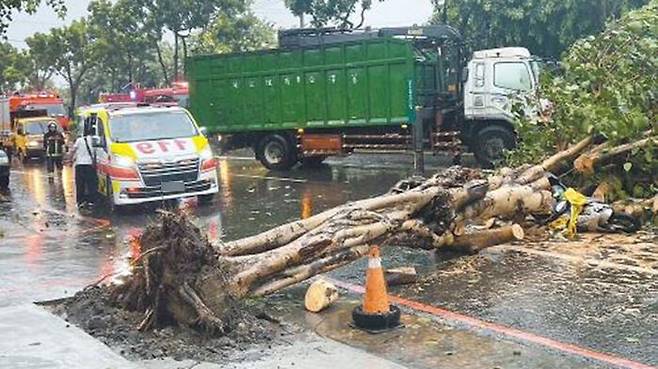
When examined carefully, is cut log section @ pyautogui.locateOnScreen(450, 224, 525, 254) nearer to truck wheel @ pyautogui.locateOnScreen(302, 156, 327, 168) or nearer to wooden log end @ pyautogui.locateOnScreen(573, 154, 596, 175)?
wooden log end @ pyautogui.locateOnScreen(573, 154, 596, 175)

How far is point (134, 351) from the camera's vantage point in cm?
639

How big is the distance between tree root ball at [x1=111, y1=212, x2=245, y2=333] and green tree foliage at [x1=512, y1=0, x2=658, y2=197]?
22.4ft

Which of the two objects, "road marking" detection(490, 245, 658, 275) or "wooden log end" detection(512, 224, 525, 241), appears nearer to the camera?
"road marking" detection(490, 245, 658, 275)

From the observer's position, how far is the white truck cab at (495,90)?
727 inches

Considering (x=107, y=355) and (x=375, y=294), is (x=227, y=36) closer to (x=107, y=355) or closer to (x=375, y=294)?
(x=375, y=294)

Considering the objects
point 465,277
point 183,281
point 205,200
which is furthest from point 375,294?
point 205,200

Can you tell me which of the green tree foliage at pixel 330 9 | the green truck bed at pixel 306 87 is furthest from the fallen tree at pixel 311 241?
the green tree foliage at pixel 330 9

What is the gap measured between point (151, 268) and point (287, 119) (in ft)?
48.8

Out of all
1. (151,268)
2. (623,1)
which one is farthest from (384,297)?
(623,1)

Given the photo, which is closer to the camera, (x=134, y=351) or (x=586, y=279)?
(x=134, y=351)

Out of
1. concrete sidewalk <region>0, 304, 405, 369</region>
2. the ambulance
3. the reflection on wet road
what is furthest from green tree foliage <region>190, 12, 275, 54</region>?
concrete sidewalk <region>0, 304, 405, 369</region>

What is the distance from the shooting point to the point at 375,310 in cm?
689

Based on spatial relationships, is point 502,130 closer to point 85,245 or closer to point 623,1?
point 623,1

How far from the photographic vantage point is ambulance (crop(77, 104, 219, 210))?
1415 cm
